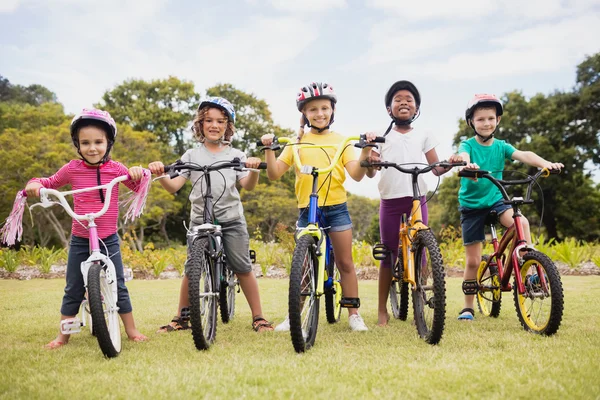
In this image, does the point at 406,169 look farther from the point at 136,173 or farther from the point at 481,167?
the point at 136,173

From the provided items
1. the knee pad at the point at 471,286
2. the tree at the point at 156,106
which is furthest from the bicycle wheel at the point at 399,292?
the tree at the point at 156,106

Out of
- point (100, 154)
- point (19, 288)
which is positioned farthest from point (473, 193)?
point (19, 288)

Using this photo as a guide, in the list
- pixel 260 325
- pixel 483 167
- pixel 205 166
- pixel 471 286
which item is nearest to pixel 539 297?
pixel 471 286

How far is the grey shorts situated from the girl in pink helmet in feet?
2.72

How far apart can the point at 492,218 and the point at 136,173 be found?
10.4 feet

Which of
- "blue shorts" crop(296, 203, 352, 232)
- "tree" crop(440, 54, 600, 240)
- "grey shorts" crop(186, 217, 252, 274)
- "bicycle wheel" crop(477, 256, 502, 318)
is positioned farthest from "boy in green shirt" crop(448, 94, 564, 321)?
"tree" crop(440, 54, 600, 240)

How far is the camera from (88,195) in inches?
153

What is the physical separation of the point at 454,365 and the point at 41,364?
8.42 ft

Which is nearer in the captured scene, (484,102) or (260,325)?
(260,325)

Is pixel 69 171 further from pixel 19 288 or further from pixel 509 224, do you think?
pixel 19 288

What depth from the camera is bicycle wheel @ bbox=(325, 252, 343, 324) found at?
13.5ft

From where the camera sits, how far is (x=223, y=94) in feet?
100

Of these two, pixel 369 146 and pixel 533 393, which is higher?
pixel 369 146

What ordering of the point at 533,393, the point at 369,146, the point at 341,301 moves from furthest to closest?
1. the point at 341,301
2. the point at 369,146
3. the point at 533,393
